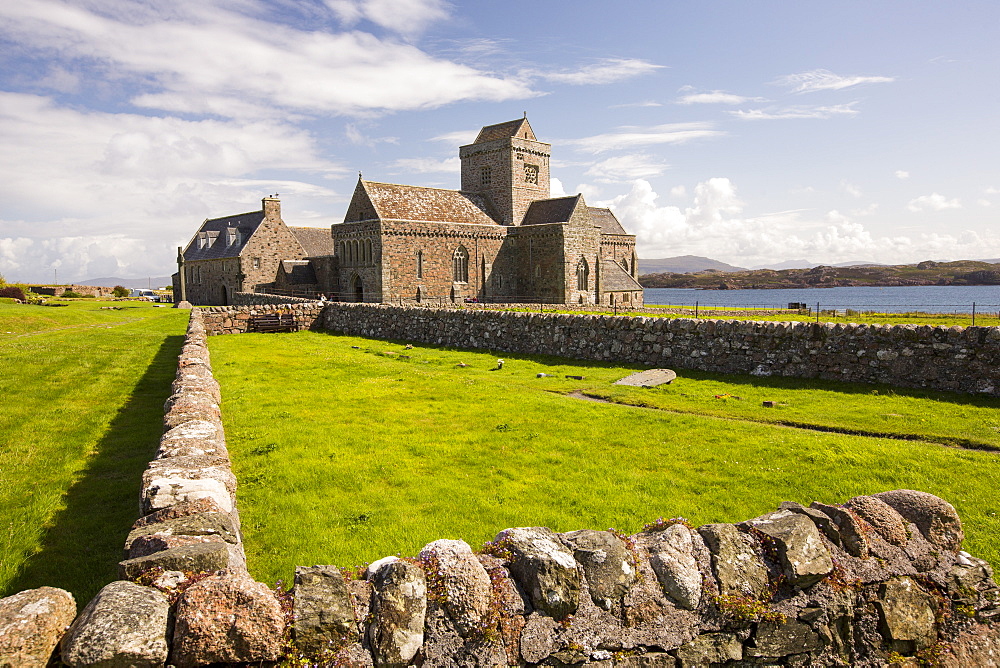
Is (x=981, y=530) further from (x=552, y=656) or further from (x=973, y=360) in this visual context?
(x=973, y=360)

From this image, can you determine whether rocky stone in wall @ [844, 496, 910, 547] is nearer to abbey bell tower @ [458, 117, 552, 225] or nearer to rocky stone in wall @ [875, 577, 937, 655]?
rocky stone in wall @ [875, 577, 937, 655]

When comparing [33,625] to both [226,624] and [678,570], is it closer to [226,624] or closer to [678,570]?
[226,624]

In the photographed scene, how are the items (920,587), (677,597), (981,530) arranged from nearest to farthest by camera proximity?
(677,597) → (920,587) → (981,530)

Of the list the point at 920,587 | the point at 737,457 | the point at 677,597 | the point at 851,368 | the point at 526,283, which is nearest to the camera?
the point at 677,597

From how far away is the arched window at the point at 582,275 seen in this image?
156 ft

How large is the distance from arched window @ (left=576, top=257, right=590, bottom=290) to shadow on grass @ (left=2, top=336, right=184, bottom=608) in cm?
3901

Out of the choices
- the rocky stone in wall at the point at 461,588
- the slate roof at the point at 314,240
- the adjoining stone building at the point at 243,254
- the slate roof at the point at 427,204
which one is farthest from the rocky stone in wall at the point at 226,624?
the slate roof at the point at 314,240

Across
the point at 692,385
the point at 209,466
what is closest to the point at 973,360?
the point at 692,385

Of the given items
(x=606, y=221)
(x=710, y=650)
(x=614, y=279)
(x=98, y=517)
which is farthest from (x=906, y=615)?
(x=606, y=221)

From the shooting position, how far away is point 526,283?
49.9 metres

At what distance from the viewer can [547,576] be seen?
3900 millimetres

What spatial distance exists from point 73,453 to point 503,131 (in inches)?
1998

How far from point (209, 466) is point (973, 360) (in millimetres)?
14823

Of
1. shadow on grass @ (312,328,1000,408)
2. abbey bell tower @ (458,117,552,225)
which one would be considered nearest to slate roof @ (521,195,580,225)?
abbey bell tower @ (458,117,552,225)
